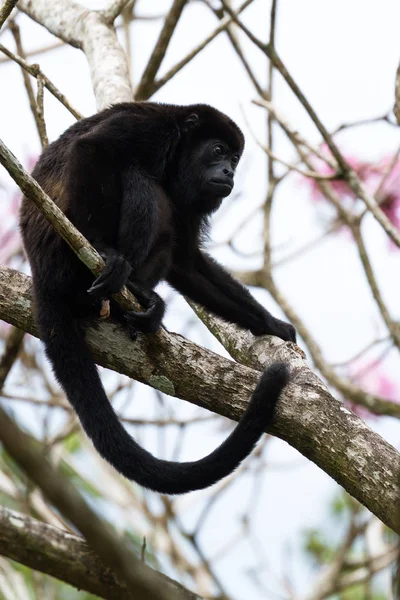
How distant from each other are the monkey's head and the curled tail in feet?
3.75

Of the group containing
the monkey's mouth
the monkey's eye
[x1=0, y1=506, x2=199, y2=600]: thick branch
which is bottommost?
[x1=0, y1=506, x2=199, y2=600]: thick branch

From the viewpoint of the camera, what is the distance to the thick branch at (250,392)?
8.25ft

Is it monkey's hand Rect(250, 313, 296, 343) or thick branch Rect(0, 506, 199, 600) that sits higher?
monkey's hand Rect(250, 313, 296, 343)

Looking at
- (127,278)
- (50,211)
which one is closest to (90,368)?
(127,278)

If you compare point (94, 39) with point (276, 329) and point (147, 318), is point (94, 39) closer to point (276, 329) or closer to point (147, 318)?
point (276, 329)

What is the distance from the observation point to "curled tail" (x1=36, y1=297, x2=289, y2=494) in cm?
271

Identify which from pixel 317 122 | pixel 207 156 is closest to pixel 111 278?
pixel 207 156

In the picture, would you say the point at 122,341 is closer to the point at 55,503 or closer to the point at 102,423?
the point at 102,423

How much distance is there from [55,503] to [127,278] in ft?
6.83

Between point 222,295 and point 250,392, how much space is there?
1220 mm

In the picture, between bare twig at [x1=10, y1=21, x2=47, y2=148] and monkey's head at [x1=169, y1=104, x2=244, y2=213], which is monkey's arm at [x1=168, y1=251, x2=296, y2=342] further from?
bare twig at [x1=10, y1=21, x2=47, y2=148]

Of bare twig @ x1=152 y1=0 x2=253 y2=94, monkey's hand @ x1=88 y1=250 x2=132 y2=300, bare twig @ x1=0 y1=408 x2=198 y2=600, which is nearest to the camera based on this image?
bare twig @ x1=0 y1=408 x2=198 y2=600

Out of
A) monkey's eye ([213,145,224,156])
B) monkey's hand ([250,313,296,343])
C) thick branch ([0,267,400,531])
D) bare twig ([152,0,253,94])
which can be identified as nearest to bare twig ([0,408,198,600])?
thick branch ([0,267,400,531])

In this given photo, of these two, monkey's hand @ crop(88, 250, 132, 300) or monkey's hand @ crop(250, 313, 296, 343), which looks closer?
monkey's hand @ crop(88, 250, 132, 300)
